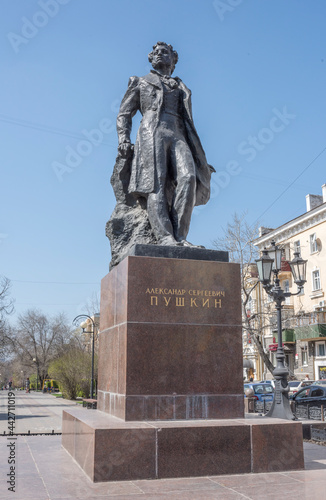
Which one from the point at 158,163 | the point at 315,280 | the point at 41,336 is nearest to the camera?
the point at 158,163

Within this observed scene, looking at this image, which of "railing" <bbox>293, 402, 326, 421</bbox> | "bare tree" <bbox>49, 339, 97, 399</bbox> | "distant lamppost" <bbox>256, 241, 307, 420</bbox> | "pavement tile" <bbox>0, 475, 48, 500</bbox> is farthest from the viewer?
"bare tree" <bbox>49, 339, 97, 399</bbox>

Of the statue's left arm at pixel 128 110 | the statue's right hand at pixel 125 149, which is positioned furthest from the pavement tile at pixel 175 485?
the statue's left arm at pixel 128 110

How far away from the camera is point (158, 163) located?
22.7 ft

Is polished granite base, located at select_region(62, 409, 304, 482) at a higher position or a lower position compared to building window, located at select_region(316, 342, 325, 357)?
lower

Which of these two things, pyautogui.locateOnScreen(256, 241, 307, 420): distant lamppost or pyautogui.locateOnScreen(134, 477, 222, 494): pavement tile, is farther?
pyautogui.locateOnScreen(256, 241, 307, 420): distant lamppost

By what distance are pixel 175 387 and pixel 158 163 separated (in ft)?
10.1

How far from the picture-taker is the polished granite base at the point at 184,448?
468 centimetres

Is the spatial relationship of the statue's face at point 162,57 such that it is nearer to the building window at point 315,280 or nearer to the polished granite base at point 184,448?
the polished granite base at point 184,448

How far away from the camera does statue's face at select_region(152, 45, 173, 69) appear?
7520 millimetres

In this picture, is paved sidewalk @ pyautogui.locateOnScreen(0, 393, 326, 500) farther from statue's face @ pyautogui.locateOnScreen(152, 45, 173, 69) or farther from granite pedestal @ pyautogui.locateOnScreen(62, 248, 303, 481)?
statue's face @ pyautogui.locateOnScreen(152, 45, 173, 69)

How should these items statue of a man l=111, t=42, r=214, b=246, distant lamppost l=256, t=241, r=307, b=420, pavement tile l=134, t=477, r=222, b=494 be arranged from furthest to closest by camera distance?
1. distant lamppost l=256, t=241, r=307, b=420
2. statue of a man l=111, t=42, r=214, b=246
3. pavement tile l=134, t=477, r=222, b=494

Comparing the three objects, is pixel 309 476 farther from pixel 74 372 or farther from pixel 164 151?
pixel 74 372

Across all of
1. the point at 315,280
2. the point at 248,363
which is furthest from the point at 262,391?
the point at 248,363

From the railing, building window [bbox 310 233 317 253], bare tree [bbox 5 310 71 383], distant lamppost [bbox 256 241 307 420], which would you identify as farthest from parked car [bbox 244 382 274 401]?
bare tree [bbox 5 310 71 383]
